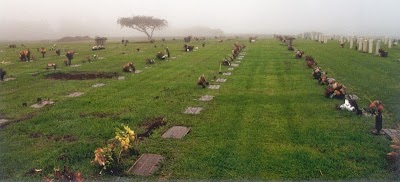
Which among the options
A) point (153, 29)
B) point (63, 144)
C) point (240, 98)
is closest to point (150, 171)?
point (63, 144)

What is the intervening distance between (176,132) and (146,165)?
2557 mm

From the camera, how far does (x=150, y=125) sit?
11320mm

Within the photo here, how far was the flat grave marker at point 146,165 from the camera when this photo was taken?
25.6 feet

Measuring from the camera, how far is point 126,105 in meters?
14.2

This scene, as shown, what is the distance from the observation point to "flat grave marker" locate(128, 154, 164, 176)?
25.6 feet

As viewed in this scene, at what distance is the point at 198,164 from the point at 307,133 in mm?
3755

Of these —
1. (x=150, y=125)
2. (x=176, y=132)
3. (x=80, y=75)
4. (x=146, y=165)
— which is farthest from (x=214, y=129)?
(x=80, y=75)

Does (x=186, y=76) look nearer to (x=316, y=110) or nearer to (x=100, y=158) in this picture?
(x=316, y=110)

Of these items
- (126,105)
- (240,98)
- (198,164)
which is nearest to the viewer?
(198,164)

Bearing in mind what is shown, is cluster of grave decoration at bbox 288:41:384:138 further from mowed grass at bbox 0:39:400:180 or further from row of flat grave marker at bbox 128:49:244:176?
row of flat grave marker at bbox 128:49:244:176

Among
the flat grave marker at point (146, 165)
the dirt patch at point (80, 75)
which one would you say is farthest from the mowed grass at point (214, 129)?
the dirt patch at point (80, 75)

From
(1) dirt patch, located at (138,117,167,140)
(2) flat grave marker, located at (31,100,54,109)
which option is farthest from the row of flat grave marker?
(2) flat grave marker, located at (31,100,54,109)

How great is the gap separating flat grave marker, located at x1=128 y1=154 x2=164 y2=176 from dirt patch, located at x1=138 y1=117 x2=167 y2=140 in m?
1.49

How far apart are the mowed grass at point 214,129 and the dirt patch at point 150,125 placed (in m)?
0.23
